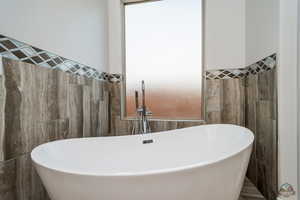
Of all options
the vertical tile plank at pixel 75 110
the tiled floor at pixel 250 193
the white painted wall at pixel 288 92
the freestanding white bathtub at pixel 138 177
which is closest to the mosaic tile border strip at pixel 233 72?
the white painted wall at pixel 288 92

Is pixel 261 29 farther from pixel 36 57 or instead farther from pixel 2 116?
pixel 2 116

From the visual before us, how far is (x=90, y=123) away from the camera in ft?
5.18

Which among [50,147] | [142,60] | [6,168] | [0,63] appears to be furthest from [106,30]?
[6,168]

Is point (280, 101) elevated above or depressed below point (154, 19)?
below

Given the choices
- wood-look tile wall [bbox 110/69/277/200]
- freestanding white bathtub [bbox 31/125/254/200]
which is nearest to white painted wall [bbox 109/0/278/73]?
wood-look tile wall [bbox 110/69/277/200]

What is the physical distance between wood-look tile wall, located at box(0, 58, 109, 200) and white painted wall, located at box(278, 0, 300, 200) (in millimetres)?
1549

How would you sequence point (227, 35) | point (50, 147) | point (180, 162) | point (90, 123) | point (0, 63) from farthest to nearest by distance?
point (227, 35)
point (90, 123)
point (180, 162)
point (50, 147)
point (0, 63)

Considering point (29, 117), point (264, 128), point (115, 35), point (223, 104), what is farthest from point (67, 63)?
point (264, 128)

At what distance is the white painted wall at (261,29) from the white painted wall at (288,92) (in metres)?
0.06

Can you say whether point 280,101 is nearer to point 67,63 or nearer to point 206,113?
point 206,113

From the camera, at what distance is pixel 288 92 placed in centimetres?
104

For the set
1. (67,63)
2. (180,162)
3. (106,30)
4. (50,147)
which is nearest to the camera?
(50,147)

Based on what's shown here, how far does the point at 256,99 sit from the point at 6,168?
1857 mm

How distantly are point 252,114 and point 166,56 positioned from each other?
1.09m
